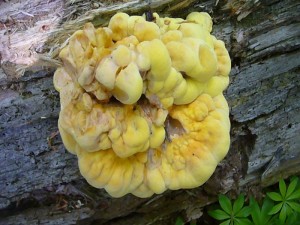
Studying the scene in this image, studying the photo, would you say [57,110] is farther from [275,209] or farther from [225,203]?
[275,209]

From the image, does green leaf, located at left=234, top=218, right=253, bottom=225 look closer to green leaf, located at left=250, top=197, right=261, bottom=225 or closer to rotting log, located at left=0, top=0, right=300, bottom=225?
green leaf, located at left=250, top=197, right=261, bottom=225

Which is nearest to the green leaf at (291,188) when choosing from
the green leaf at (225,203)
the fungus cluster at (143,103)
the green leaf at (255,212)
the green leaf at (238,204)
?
the green leaf at (255,212)

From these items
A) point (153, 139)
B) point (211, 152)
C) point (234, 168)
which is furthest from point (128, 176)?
point (234, 168)

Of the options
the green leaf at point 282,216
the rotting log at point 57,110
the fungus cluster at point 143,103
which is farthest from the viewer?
the green leaf at point 282,216

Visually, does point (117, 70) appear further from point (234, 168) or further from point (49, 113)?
point (234, 168)

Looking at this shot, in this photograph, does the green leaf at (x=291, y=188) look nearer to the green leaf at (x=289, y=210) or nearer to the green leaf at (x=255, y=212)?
the green leaf at (x=289, y=210)
